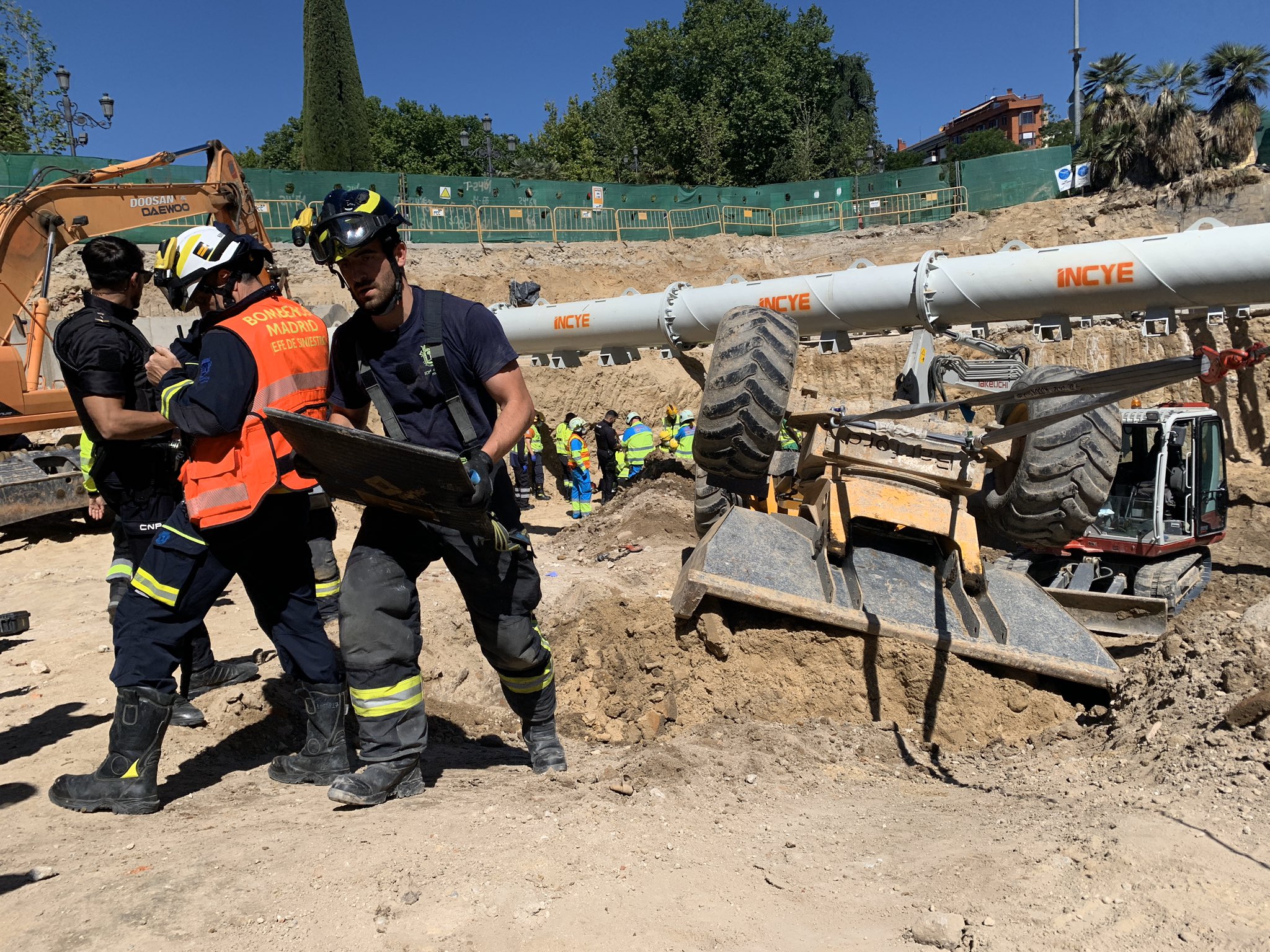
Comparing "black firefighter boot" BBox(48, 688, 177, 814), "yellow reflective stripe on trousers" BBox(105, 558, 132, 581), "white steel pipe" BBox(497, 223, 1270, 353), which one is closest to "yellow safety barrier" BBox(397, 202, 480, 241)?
"white steel pipe" BBox(497, 223, 1270, 353)

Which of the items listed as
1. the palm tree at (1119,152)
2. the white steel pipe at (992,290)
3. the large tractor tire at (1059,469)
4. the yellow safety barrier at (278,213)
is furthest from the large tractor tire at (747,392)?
the palm tree at (1119,152)

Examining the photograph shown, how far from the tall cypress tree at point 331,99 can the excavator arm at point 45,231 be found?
25.1m

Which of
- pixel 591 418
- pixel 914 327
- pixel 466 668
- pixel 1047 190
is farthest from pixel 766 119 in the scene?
pixel 466 668

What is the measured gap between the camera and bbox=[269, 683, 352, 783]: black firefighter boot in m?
3.62

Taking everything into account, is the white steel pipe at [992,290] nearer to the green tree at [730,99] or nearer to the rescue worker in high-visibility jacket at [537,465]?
the rescue worker in high-visibility jacket at [537,465]

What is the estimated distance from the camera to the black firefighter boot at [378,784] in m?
3.21

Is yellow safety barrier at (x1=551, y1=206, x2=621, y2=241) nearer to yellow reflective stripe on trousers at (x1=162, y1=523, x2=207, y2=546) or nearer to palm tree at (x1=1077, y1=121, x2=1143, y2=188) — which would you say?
palm tree at (x1=1077, y1=121, x2=1143, y2=188)

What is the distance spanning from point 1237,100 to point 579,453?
19.8 m

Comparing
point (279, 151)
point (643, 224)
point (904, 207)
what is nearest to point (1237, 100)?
point (904, 207)

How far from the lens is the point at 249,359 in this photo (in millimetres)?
3279

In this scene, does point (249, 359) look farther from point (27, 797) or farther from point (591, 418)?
point (591, 418)

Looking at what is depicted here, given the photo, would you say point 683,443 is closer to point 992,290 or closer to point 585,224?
point 992,290

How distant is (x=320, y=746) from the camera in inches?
144

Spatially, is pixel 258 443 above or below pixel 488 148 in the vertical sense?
below
